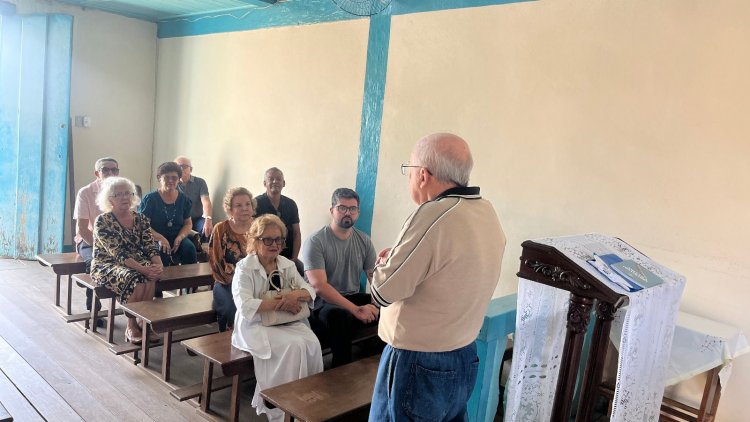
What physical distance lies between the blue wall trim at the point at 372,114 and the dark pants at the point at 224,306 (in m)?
1.46

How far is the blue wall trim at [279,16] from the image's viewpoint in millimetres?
4238

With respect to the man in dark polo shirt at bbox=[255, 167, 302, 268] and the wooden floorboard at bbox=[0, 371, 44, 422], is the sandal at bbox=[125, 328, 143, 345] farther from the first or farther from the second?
the man in dark polo shirt at bbox=[255, 167, 302, 268]

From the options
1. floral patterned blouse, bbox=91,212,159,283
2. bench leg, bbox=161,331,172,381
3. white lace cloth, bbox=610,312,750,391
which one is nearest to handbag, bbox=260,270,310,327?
bench leg, bbox=161,331,172,381

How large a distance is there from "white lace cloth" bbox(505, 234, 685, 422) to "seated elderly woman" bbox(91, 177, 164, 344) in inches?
104

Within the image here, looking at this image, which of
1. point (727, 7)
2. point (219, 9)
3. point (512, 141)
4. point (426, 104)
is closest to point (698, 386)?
point (512, 141)

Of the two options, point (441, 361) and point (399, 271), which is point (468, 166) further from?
point (441, 361)

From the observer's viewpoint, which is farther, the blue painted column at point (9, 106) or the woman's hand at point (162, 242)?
the blue painted column at point (9, 106)

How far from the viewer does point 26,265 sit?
5.76 m

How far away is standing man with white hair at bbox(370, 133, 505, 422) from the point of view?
5.88 feet

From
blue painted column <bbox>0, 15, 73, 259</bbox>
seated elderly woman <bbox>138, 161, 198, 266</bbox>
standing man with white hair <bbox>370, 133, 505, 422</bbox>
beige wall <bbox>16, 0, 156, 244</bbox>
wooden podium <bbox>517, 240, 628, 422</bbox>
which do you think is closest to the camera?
standing man with white hair <bbox>370, 133, 505, 422</bbox>

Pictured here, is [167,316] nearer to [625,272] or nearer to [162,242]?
[162,242]

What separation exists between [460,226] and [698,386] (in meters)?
2.23

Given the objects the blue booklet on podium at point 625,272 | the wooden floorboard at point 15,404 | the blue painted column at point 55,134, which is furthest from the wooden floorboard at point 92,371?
the blue booklet on podium at point 625,272

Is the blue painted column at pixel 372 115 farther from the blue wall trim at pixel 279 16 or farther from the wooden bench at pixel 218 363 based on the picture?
the wooden bench at pixel 218 363
